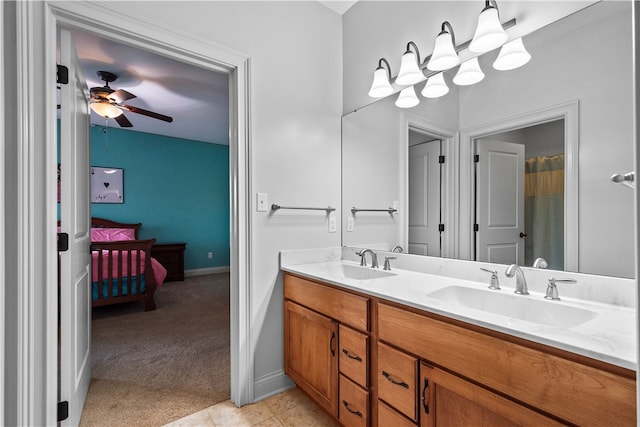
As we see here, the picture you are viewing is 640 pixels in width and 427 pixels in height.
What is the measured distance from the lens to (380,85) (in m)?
1.93

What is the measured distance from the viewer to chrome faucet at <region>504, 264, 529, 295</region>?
124 centimetres

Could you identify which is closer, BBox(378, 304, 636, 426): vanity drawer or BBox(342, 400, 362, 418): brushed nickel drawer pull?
BBox(378, 304, 636, 426): vanity drawer

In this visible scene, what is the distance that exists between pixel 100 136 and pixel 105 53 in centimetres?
276

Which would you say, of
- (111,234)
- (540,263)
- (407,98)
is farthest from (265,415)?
(111,234)

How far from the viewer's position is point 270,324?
1952mm

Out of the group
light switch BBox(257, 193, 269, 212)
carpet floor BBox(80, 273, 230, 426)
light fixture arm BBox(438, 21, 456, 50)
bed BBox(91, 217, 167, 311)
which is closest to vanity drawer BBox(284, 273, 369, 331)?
light switch BBox(257, 193, 269, 212)

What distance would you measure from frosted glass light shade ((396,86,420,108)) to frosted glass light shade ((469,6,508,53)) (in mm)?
446

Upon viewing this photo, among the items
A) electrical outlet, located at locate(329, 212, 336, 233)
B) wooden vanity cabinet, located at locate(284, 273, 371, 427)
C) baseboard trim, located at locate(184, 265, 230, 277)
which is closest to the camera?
wooden vanity cabinet, located at locate(284, 273, 371, 427)

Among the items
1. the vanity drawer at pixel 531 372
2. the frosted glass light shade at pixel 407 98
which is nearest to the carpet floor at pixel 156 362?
the vanity drawer at pixel 531 372

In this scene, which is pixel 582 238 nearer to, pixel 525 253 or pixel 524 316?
pixel 525 253

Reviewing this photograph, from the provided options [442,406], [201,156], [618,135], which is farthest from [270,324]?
[201,156]

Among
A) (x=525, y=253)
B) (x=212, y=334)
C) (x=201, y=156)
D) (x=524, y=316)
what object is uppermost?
(x=201, y=156)

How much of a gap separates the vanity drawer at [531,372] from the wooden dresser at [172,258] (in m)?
4.88

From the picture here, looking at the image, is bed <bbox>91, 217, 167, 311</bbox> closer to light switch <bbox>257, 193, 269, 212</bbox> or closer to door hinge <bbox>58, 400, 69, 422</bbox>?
door hinge <bbox>58, 400, 69, 422</bbox>
